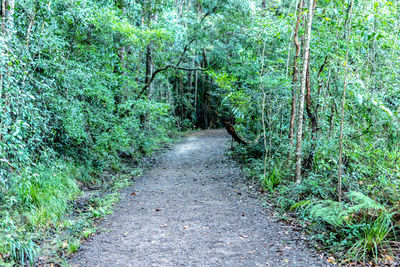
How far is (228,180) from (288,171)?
2.10 meters

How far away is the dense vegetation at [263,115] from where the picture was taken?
4.71 m

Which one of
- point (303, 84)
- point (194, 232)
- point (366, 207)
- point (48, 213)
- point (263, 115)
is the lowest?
point (194, 232)

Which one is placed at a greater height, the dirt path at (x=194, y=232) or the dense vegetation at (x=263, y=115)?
the dense vegetation at (x=263, y=115)

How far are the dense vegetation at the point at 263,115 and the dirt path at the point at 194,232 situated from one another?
0.49 meters

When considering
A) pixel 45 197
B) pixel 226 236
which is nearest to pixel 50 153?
pixel 45 197

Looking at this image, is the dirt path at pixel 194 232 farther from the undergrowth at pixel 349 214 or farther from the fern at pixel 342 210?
the fern at pixel 342 210

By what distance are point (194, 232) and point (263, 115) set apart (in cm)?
396

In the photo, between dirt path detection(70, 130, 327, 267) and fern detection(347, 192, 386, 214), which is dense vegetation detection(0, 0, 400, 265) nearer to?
fern detection(347, 192, 386, 214)

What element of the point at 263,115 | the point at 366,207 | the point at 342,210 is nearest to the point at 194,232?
the point at 342,210

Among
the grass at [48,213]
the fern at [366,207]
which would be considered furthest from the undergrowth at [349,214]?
the grass at [48,213]

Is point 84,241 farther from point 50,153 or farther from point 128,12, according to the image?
point 128,12

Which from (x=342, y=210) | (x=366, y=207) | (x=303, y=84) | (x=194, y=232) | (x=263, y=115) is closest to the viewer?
(x=366, y=207)

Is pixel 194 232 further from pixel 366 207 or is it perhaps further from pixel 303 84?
pixel 303 84

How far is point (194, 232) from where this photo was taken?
526cm
